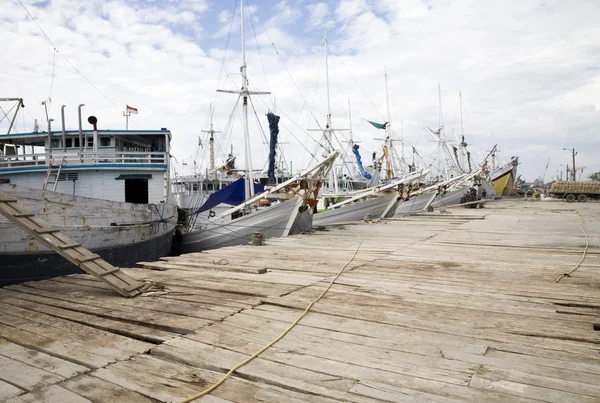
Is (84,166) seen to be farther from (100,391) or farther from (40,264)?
(100,391)

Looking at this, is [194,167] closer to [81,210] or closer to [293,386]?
[81,210]

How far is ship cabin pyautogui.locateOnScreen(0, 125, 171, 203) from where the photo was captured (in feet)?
44.1

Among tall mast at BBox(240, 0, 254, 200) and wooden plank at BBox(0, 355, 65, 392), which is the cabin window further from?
wooden plank at BBox(0, 355, 65, 392)

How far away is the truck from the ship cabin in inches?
1454

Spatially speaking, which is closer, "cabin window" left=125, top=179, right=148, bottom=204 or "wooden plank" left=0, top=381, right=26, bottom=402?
"wooden plank" left=0, top=381, right=26, bottom=402

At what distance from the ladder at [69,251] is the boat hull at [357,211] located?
15.2 m

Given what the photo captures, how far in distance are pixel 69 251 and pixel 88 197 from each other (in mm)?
6995

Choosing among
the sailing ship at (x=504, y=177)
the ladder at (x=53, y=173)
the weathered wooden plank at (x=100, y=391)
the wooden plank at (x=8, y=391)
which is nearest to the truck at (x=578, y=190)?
the sailing ship at (x=504, y=177)

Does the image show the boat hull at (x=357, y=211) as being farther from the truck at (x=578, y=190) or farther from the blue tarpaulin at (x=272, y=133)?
the truck at (x=578, y=190)

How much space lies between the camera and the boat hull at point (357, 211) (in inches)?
792

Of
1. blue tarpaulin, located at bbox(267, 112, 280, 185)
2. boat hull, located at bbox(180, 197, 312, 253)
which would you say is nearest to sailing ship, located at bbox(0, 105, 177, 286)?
boat hull, located at bbox(180, 197, 312, 253)

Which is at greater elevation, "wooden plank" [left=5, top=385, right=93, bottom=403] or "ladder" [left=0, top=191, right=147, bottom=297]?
"ladder" [left=0, top=191, right=147, bottom=297]

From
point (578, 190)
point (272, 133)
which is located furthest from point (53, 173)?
point (578, 190)

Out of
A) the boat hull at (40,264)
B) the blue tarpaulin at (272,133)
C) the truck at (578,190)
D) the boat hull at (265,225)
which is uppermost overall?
the blue tarpaulin at (272,133)
